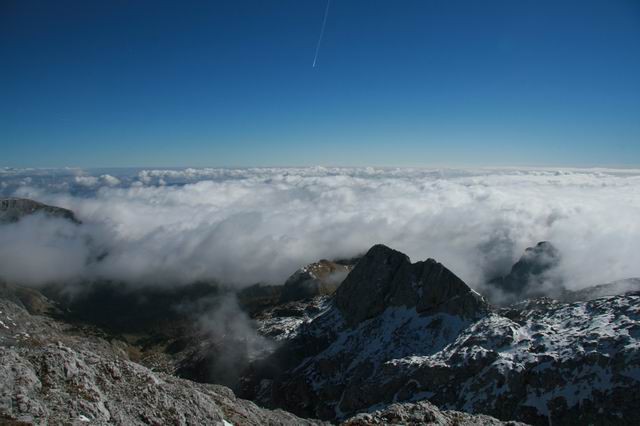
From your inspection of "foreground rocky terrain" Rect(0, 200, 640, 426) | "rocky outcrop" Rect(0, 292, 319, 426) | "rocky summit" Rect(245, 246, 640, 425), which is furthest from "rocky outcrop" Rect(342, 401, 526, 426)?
"rocky outcrop" Rect(0, 292, 319, 426)

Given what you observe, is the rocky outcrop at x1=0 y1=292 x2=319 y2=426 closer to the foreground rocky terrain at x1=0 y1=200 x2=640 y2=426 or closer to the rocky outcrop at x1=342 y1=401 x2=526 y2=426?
the foreground rocky terrain at x1=0 y1=200 x2=640 y2=426

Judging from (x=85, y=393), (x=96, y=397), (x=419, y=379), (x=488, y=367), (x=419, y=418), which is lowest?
(x=419, y=379)

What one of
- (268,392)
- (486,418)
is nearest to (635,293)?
(486,418)

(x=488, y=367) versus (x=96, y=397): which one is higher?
(x=96, y=397)

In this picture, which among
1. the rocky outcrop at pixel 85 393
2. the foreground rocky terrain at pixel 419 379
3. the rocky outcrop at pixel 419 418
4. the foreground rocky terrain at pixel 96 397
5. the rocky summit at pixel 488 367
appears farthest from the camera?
the rocky summit at pixel 488 367

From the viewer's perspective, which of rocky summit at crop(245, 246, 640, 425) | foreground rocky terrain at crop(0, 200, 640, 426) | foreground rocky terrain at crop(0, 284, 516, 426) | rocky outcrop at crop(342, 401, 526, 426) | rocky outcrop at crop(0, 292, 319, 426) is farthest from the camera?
rocky summit at crop(245, 246, 640, 425)

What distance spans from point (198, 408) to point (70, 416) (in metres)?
20.6

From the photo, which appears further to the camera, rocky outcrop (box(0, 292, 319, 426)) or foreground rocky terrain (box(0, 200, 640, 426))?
foreground rocky terrain (box(0, 200, 640, 426))

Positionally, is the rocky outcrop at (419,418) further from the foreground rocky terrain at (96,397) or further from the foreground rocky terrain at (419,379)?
the foreground rocky terrain at (419,379)

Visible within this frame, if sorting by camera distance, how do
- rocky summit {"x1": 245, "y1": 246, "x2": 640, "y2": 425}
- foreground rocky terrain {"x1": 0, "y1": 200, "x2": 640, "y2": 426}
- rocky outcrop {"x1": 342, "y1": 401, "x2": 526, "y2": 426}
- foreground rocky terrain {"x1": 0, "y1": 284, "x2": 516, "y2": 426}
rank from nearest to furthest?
foreground rocky terrain {"x1": 0, "y1": 284, "x2": 516, "y2": 426}, foreground rocky terrain {"x1": 0, "y1": 200, "x2": 640, "y2": 426}, rocky outcrop {"x1": 342, "y1": 401, "x2": 526, "y2": 426}, rocky summit {"x1": 245, "y1": 246, "x2": 640, "y2": 425}

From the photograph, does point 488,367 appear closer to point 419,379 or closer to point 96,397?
point 419,379

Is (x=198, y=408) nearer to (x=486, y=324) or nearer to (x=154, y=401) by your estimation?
(x=154, y=401)

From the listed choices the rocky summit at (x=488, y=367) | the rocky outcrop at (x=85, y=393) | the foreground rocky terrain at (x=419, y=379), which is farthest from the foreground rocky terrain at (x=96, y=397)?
the rocky summit at (x=488, y=367)

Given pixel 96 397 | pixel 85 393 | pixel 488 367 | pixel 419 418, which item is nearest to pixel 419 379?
pixel 488 367
